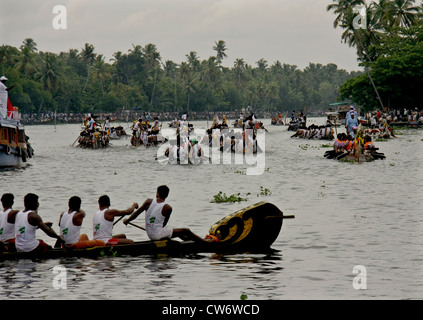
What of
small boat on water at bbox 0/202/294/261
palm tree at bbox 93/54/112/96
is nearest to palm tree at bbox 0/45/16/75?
palm tree at bbox 93/54/112/96

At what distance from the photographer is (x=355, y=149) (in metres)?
39.2

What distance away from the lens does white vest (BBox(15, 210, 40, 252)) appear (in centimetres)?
1402

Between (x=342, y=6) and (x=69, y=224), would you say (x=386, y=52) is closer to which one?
(x=342, y=6)

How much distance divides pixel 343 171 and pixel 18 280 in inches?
944

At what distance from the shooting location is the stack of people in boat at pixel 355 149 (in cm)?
3872

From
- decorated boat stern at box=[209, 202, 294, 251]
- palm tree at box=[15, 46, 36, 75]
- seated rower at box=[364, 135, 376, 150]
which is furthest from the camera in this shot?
palm tree at box=[15, 46, 36, 75]

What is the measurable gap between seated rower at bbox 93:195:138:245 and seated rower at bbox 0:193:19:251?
173cm

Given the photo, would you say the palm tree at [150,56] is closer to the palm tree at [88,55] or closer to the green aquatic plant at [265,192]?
the palm tree at [88,55]

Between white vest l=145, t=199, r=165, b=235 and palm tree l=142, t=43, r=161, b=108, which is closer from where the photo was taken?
white vest l=145, t=199, r=165, b=235

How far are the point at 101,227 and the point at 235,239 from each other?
3100mm

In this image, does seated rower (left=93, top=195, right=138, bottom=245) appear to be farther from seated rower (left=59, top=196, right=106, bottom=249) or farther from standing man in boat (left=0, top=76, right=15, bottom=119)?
standing man in boat (left=0, top=76, right=15, bottom=119)

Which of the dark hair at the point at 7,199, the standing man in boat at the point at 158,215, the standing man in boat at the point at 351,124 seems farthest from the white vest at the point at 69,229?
the standing man in boat at the point at 351,124

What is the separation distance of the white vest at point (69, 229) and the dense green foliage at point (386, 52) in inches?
2814

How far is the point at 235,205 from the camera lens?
75.7 feet
